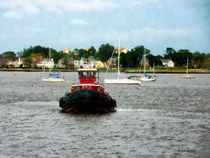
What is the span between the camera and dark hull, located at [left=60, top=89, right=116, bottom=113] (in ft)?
127

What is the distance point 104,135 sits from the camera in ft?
99.5

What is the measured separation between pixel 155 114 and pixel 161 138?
13.6 metres

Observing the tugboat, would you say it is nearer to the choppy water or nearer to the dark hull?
the dark hull

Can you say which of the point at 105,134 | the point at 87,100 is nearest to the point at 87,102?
the point at 87,100

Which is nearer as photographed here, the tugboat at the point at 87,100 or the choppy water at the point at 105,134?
the choppy water at the point at 105,134

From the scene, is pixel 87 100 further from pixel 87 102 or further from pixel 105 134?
pixel 105 134

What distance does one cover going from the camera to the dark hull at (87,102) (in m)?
38.8

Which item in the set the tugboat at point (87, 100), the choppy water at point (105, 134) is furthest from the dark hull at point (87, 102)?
the choppy water at point (105, 134)

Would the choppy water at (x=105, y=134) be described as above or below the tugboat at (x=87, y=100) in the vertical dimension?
below

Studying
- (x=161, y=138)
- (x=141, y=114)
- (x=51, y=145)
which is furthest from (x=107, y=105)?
(x=51, y=145)

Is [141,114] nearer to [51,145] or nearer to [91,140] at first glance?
[91,140]

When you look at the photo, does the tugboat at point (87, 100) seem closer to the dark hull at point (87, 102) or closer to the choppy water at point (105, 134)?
the dark hull at point (87, 102)

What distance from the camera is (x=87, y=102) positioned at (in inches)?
1532

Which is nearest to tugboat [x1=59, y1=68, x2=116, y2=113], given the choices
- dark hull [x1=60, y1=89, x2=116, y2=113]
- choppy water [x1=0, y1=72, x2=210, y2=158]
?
dark hull [x1=60, y1=89, x2=116, y2=113]
